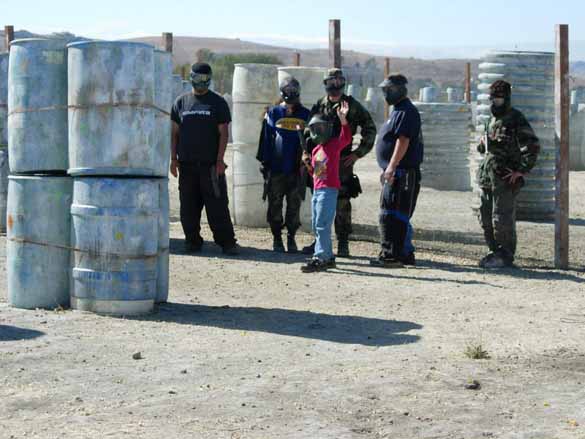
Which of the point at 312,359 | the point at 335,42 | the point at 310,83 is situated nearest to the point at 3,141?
the point at 310,83

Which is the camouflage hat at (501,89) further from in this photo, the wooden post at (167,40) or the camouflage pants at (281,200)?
the wooden post at (167,40)

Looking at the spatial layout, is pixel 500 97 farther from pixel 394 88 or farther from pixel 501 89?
pixel 394 88

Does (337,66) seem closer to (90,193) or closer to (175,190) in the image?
(90,193)

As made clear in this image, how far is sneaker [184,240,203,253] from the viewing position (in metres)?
12.2

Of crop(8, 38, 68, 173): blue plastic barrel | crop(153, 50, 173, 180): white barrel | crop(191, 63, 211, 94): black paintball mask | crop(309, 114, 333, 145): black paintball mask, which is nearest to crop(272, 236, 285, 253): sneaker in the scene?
crop(191, 63, 211, 94): black paintball mask

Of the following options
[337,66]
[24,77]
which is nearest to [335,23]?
[337,66]

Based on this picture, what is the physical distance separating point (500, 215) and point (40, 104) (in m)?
4.46

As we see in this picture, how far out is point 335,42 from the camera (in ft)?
42.6

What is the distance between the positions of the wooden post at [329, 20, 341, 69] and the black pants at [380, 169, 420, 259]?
2.32 meters

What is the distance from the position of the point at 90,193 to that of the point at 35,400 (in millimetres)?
2336

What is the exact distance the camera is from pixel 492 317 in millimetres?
8898

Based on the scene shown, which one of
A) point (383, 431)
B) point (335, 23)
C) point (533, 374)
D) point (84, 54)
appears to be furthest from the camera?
point (335, 23)

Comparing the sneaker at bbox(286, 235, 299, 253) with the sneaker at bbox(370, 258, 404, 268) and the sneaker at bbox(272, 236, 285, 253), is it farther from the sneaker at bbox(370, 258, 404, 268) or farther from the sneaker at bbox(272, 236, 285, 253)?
the sneaker at bbox(370, 258, 404, 268)

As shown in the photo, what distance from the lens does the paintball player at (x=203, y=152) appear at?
464 inches
